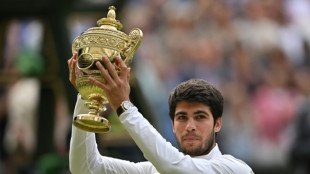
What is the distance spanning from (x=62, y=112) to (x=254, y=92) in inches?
121

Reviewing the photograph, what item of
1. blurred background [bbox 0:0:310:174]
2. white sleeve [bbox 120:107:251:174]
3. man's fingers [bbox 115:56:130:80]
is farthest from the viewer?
blurred background [bbox 0:0:310:174]

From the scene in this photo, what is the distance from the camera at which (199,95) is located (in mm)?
4039

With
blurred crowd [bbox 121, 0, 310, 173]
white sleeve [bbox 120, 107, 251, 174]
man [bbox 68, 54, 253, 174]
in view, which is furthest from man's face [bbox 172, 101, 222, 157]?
blurred crowd [bbox 121, 0, 310, 173]

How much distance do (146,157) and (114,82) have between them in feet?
1.29

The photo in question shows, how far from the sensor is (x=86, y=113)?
156 inches

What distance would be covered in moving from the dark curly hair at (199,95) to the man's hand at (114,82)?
454mm

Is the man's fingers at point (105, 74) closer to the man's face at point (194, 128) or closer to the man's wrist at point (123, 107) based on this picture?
the man's wrist at point (123, 107)

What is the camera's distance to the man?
364 cm

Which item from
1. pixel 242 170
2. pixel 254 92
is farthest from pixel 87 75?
pixel 254 92

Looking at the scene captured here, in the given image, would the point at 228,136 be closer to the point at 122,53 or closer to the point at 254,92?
the point at 254,92

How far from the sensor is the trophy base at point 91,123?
3.75 meters

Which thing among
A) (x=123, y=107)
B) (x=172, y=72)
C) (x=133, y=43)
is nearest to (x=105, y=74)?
(x=123, y=107)

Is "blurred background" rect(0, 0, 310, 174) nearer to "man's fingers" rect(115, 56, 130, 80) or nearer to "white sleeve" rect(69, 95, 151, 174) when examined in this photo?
"white sleeve" rect(69, 95, 151, 174)

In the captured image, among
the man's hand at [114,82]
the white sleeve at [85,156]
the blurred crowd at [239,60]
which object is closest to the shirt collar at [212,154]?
the white sleeve at [85,156]
